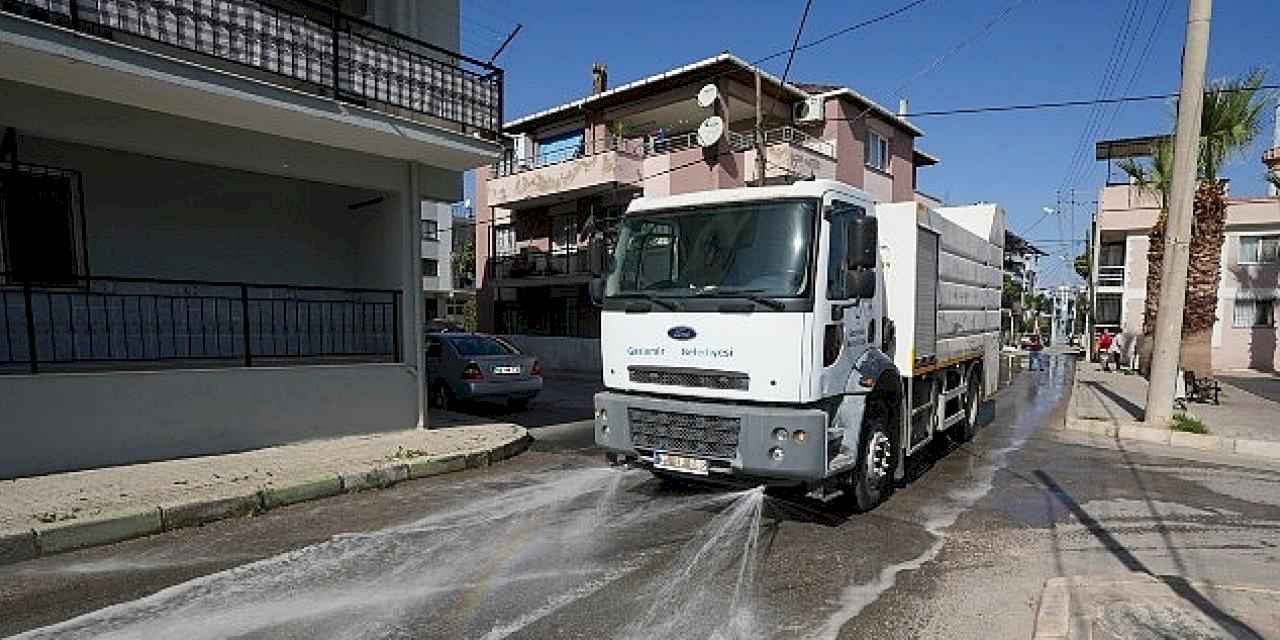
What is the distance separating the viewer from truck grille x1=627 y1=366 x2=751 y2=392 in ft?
18.4

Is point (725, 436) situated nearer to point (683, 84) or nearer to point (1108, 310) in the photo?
point (683, 84)

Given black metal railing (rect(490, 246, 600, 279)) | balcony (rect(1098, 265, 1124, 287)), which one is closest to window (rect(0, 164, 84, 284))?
black metal railing (rect(490, 246, 600, 279))

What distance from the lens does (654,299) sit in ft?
19.8

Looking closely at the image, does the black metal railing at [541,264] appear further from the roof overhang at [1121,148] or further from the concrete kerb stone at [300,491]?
the roof overhang at [1121,148]

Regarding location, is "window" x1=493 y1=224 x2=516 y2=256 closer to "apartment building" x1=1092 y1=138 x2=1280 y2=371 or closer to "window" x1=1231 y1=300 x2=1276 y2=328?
"apartment building" x1=1092 y1=138 x2=1280 y2=371

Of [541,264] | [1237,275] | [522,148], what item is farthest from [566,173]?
[1237,275]

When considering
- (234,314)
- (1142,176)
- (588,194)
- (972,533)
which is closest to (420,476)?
(234,314)

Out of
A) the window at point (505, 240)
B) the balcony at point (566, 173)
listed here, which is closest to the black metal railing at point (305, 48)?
the balcony at point (566, 173)

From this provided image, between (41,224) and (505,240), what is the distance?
22890 millimetres

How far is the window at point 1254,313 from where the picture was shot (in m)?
27.2

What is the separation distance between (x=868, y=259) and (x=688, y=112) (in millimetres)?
20824

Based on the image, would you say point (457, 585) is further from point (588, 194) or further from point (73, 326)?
point (588, 194)

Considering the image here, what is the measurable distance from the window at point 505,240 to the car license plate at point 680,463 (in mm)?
25122

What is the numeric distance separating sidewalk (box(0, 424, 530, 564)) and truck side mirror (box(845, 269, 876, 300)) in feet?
17.2
